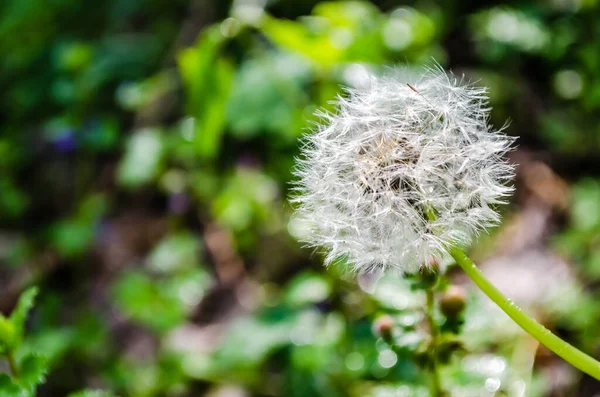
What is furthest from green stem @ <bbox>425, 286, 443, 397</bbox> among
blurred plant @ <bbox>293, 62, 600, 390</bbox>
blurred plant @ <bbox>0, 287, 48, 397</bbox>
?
blurred plant @ <bbox>0, 287, 48, 397</bbox>

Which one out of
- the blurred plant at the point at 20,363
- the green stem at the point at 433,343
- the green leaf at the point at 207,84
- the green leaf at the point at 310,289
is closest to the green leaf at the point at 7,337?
the blurred plant at the point at 20,363

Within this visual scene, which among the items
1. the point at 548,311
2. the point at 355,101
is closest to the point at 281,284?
the point at 548,311

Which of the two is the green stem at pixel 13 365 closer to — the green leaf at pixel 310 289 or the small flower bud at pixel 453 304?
the small flower bud at pixel 453 304

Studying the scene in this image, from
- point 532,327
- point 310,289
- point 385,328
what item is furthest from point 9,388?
point 310,289

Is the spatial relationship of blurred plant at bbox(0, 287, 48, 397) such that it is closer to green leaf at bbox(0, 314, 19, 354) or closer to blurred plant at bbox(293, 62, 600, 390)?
green leaf at bbox(0, 314, 19, 354)

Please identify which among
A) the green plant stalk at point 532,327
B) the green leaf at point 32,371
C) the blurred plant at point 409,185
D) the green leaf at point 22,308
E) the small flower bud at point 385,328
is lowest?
the small flower bud at point 385,328

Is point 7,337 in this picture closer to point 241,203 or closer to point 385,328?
point 385,328
